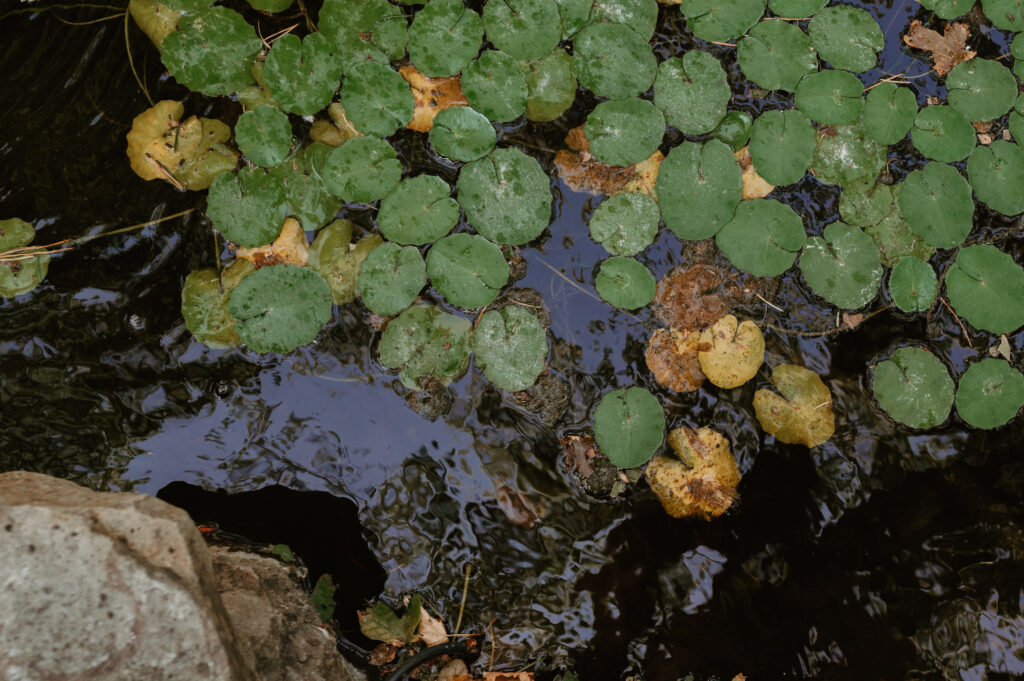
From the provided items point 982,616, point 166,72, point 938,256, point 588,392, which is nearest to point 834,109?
point 938,256

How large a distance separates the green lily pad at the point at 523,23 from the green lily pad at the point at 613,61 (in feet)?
0.47

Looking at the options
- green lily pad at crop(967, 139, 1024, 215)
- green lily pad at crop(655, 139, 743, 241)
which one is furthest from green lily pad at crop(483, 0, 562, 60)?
green lily pad at crop(967, 139, 1024, 215)

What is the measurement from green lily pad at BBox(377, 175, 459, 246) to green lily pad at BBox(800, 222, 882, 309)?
66.0 inches

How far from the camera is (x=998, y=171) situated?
294cm

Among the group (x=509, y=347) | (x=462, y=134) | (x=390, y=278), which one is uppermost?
(x=462, y=134)

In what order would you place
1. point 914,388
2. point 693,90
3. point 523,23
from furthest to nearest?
point 914,388, point 693,90, point 523,23

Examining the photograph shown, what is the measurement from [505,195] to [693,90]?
97 centimetres

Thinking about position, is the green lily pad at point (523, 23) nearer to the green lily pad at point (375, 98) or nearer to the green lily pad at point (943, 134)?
the green lily pad at point (375, 98)

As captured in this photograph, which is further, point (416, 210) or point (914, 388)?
point (914, 388)

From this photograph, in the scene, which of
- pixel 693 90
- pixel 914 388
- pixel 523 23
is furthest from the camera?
pixel 914 388

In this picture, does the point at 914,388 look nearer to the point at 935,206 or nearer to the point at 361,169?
the point at 935,206

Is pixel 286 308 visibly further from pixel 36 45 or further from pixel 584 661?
pixel 584 661

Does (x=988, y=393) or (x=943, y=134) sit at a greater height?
(x=943, y=134)

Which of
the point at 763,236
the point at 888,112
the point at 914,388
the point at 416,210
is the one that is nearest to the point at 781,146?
the point at 763,236
